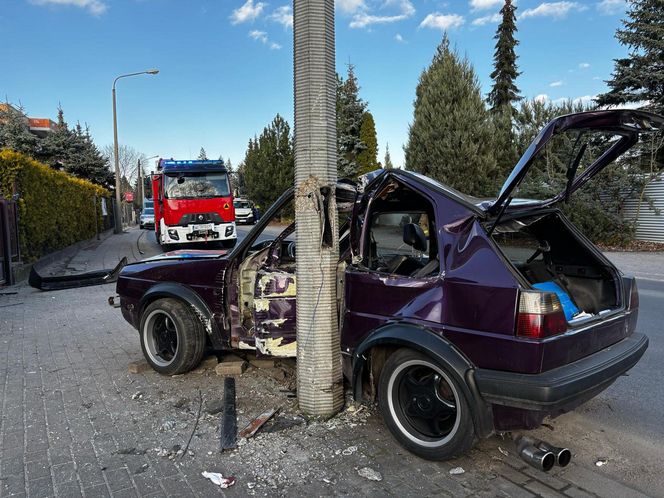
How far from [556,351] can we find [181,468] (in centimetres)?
235

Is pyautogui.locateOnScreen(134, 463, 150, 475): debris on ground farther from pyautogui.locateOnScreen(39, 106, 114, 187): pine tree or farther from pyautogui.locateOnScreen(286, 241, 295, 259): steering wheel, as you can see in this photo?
pyautogui.locateOnScreen(39, 106, 114, 187): pine tree

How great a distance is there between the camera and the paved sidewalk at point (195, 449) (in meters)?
2.89

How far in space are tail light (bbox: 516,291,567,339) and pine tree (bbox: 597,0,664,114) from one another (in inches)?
862

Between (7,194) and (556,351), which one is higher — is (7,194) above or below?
above

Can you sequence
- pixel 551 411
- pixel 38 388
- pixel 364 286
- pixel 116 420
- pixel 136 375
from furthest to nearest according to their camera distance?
pixel 136 375 → pixel 38 388 → pixel 116 420 → pixel 364 286 → pixel 551 411

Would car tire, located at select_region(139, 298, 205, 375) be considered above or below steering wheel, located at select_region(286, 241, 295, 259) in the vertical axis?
below

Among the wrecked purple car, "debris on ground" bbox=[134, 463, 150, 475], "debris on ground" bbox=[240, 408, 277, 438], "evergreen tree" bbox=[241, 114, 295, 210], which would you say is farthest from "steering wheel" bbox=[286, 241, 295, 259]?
"evergreen tree" bbox=[241, 114, 295, 210]

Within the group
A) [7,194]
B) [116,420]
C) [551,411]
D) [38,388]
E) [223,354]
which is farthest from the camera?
[7,194]

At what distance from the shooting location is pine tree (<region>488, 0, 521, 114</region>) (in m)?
36.7

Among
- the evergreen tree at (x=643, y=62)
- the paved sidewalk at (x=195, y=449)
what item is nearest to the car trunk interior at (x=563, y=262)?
the paved sidewalk at (x=195, y=449)

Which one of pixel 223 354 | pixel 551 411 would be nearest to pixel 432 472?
A: pixel 551 411

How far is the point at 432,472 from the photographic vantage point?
3.03 m

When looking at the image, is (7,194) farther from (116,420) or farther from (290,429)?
(290,429)

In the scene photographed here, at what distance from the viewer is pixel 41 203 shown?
14.0 m
